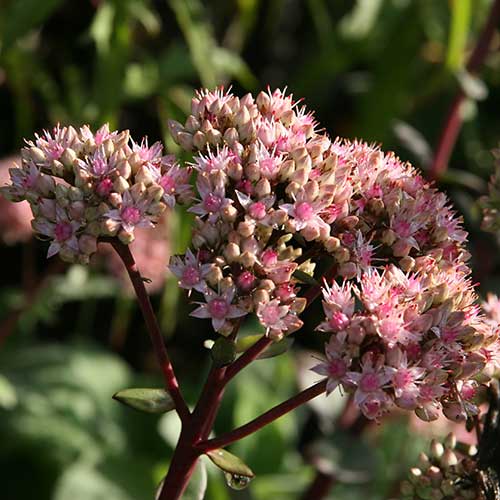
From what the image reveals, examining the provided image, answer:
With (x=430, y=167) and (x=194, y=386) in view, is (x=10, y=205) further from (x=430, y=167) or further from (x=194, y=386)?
(x=430, y=167)

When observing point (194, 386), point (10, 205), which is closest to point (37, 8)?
point (10, 205)

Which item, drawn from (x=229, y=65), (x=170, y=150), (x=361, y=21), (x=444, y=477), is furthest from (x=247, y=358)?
(x=361, y=21)

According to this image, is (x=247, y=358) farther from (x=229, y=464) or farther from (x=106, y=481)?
(x=106, y=481)

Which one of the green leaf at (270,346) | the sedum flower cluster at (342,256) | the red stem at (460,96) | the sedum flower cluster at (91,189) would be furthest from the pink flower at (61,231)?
the red stem at (460,96)

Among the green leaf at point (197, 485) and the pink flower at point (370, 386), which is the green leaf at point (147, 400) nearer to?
the green leaf at point (197, 485)

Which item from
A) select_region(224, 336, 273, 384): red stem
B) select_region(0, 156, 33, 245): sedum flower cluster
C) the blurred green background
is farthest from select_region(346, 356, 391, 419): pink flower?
select_region(0, 156, 33, 245): sedum flower cluster
